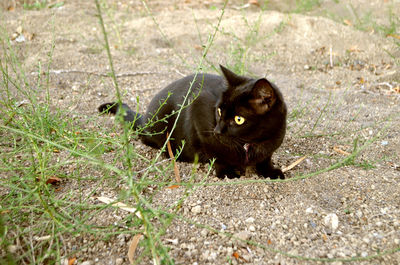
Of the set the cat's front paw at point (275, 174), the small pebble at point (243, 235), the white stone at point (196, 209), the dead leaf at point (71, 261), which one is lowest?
the cat's front paw at point (275, 174)

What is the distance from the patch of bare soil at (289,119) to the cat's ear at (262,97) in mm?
451

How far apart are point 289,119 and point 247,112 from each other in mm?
957

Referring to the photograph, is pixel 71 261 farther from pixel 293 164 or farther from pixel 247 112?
pixel 293 164

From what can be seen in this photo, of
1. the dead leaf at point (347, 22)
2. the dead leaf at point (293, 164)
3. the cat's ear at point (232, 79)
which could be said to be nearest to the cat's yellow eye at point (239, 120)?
the cat's ear at point (232, 79)

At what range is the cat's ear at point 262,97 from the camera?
1.67 m

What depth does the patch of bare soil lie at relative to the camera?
4.68 feet

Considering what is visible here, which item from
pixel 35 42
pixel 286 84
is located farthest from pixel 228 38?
pixel 35 42

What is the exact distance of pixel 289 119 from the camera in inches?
104

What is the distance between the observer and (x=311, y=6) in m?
4.79

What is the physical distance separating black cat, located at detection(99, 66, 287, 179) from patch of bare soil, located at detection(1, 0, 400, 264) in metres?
0.14

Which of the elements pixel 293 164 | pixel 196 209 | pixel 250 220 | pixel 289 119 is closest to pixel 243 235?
pixel 250 220

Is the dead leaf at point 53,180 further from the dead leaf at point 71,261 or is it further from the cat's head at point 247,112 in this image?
the cat's head at point 247,112

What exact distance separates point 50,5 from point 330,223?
187 inches

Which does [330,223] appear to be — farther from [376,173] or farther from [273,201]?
[376,173]
